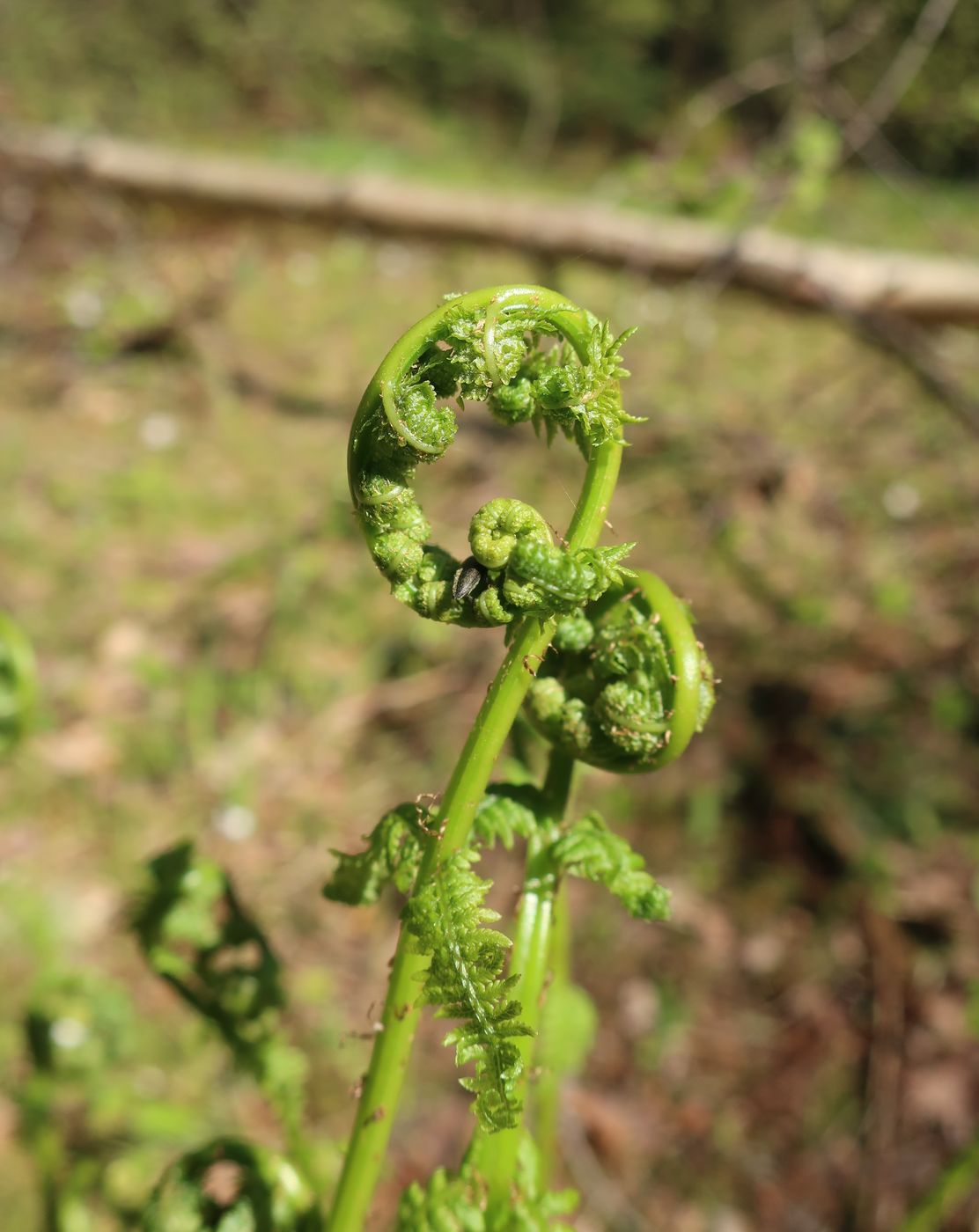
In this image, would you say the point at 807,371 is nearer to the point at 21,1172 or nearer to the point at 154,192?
the point at 154,192

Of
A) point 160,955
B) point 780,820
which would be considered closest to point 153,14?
point 780,820

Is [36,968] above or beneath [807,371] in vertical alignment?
beneath

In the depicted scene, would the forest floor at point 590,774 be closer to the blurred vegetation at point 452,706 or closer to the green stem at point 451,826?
the blurred vegetation at point 452,706

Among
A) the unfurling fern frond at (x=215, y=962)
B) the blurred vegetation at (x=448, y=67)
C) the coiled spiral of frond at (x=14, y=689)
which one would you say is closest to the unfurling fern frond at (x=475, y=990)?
the unfurling fern frond at (x=215, y=962)

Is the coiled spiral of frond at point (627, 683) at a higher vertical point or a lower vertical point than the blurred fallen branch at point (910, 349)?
lower

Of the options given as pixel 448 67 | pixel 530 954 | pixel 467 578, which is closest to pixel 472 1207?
pixel 530 954
